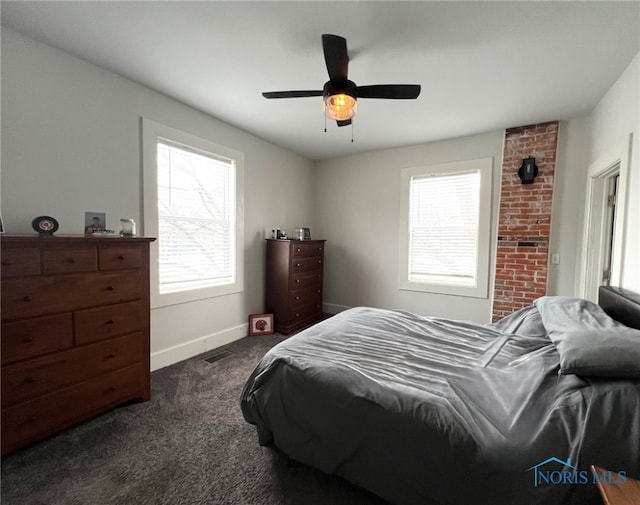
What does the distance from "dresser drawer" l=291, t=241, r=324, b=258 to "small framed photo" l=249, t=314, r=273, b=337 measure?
2.99ft

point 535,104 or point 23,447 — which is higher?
point 535,104

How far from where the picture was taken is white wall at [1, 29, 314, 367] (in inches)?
72.4

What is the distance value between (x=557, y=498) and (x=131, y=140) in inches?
135

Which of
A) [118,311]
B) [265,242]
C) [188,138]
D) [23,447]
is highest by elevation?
[188,138]

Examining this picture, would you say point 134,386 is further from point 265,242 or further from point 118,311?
point 265,242

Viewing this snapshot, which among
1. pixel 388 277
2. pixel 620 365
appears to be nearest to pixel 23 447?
pixel 620 365

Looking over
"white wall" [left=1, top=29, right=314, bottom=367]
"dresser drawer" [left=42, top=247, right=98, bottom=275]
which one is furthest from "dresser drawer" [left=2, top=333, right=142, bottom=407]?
"white wall" [left=1, top=29, right=314, bottom=367]

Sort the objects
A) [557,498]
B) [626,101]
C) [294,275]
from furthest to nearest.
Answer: [294,275] < [626,101] < [557,498]

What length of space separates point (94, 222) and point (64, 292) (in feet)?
2.36

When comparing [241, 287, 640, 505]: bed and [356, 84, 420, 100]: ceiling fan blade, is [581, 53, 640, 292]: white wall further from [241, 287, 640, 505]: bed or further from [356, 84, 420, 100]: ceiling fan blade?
[356, 84, 420, 100]: ceiling fan blade

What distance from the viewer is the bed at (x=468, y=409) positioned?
97cm

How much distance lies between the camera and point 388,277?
4121mm

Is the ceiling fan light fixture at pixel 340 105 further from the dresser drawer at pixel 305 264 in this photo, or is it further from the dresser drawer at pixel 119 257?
the dresser drawer at pixel 305 264

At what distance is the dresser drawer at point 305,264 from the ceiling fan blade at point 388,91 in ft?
7.39
